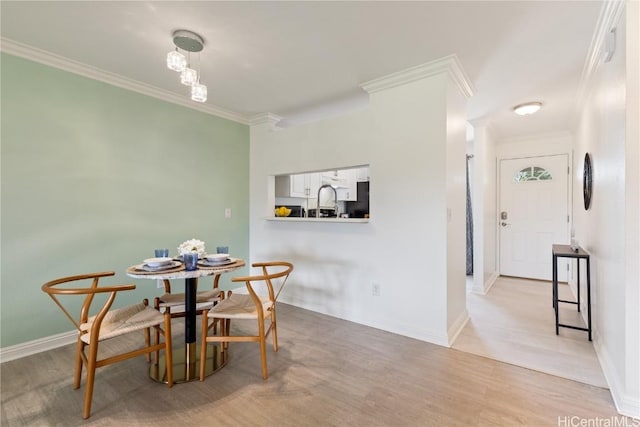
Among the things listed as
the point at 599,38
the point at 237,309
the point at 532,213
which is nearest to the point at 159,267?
the point at 237,309

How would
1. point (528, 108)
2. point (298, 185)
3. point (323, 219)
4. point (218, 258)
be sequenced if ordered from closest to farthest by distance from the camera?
point (218, 258)
point (323, 219)
point (528, 108)
point (298, 185)

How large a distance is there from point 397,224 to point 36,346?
3232 millimetres

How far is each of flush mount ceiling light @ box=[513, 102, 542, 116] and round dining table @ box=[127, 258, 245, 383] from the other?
3647 mm

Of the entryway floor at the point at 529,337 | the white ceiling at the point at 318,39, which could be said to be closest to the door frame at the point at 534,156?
the entryway floor at the point at 529,337

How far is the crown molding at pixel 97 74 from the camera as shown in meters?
2.30

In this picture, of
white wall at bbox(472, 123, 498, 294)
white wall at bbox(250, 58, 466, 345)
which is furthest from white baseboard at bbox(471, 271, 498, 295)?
white wall at bbox(250, 58, 466, 345)

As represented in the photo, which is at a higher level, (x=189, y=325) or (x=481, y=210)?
(x=481, y=210)

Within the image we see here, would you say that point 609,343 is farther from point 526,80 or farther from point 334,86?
point 334,86

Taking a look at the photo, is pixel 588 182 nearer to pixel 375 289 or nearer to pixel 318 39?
pixel 375 289

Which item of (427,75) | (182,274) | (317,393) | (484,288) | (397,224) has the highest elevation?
(427,75)

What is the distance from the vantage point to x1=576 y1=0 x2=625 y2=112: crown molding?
179 cm

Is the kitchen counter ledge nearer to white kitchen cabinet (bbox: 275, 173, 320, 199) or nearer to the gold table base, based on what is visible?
white kitchen cabinet (bbox: 275, 173, 320, 199)

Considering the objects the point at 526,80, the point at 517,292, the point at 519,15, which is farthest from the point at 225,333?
the point at 517,292

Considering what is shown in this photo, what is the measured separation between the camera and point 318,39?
7.24ft
